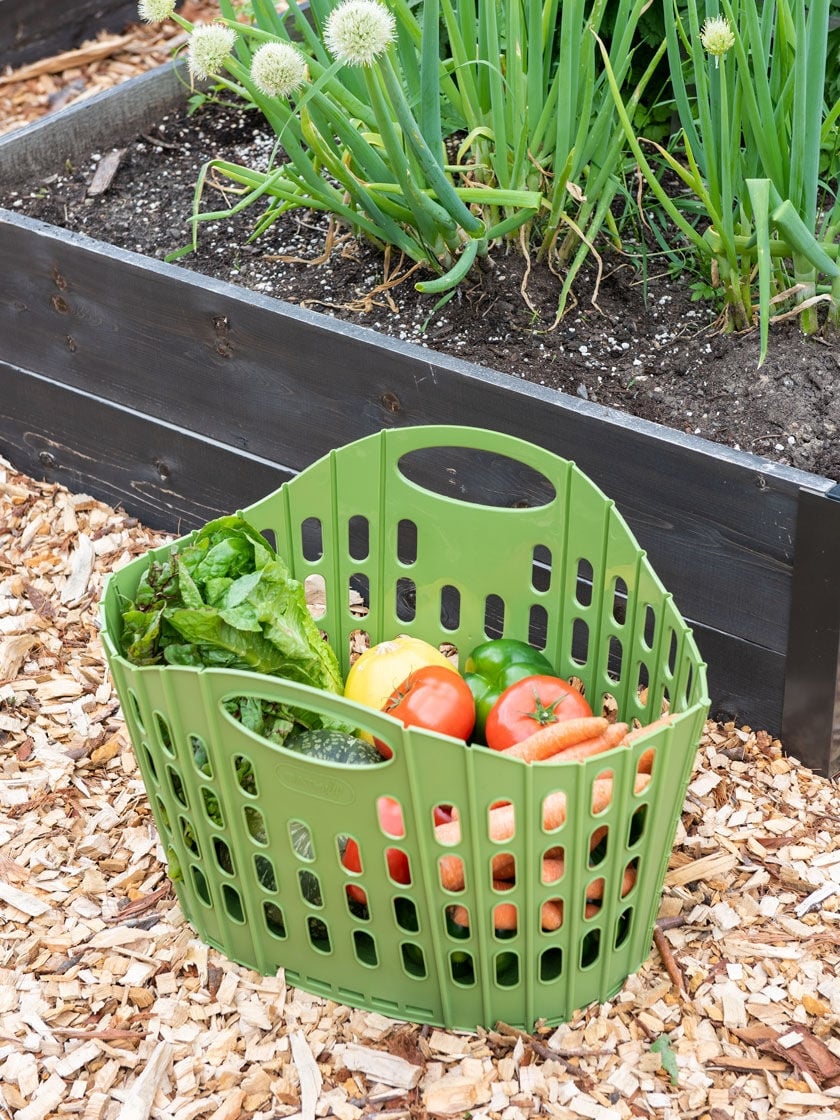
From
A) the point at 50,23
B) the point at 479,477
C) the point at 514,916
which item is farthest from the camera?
the point at 50,23

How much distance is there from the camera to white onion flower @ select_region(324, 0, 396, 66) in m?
1.60

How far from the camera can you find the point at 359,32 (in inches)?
62.9

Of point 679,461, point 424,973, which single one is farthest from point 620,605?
point 424,973

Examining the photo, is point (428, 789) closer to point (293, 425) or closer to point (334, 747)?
point (334, 747)

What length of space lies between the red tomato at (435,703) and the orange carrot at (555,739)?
12cm

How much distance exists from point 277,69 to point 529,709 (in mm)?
896

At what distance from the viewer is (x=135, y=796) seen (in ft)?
6.29

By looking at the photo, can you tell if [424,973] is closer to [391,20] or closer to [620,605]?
[620,605]

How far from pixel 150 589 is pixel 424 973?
0.55 metres

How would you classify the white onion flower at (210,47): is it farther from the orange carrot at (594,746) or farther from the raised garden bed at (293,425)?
the orange carrot at (594,746)

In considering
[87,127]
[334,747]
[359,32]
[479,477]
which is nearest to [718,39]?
[359,32]

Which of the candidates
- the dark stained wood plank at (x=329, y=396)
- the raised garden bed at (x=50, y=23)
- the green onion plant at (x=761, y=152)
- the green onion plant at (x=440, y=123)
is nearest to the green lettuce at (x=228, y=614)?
the dark stained wood plank at (x=329, y=396)

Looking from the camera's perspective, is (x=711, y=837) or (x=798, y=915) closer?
(x=798, y=915)

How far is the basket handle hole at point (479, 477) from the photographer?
1917 millimetres
